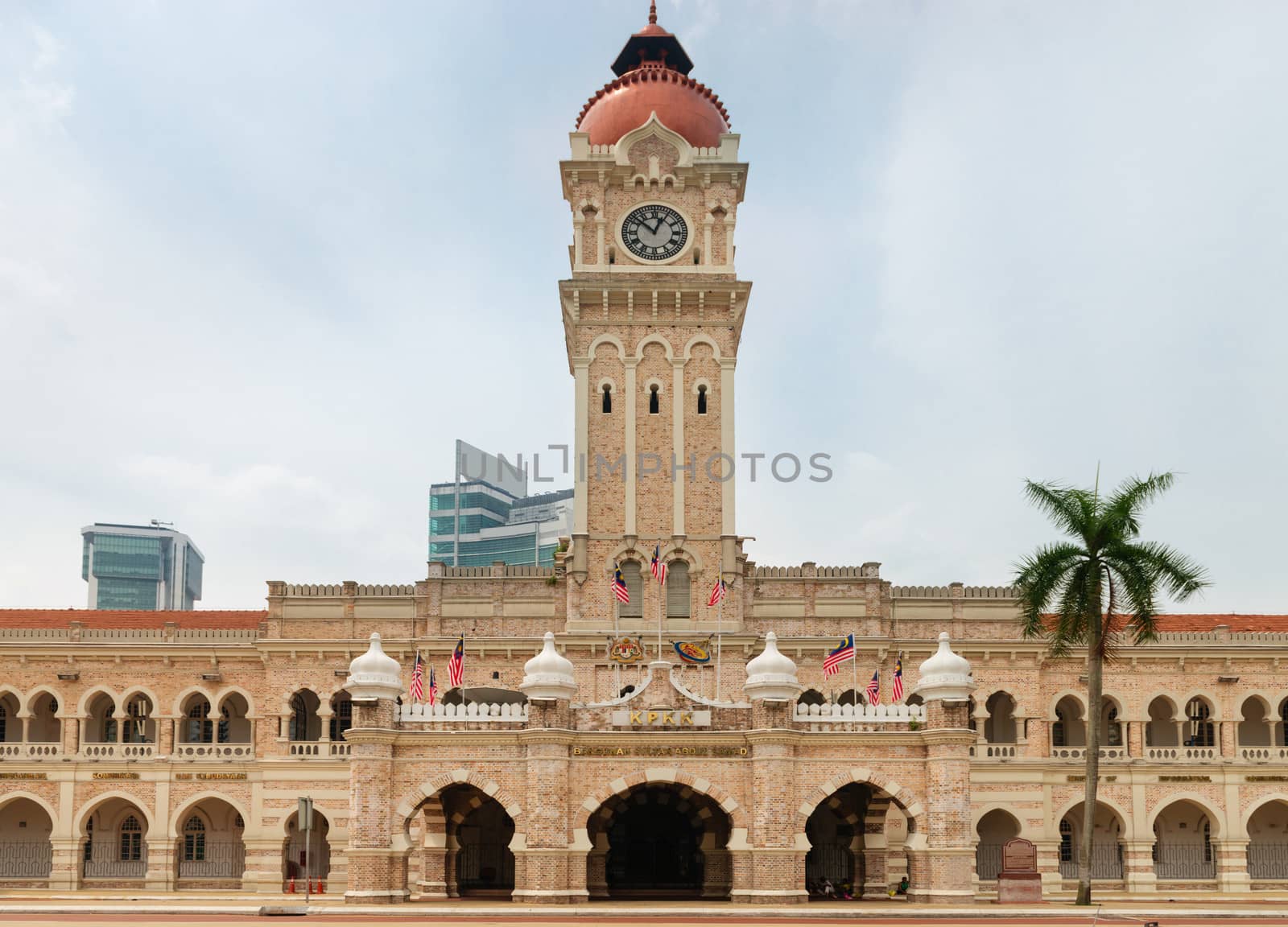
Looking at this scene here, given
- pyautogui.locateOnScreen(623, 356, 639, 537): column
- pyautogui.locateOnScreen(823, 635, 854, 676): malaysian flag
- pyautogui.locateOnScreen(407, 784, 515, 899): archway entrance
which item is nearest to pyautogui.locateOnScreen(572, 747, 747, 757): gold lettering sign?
pyautogui.locateOnScreen(407, 784, 515, 899): archway entrance

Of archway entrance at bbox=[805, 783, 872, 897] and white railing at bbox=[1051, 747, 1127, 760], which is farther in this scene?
white railing at bbox=[1051, 747, 1127, 760]

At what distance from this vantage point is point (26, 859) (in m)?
53.3

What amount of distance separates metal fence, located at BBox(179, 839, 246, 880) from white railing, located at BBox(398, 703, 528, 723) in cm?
1752

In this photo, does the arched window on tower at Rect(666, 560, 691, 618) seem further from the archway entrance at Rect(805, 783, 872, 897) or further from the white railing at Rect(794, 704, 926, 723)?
the white railing at Rect(794, 704, 926, 723)

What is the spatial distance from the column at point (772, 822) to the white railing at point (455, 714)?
20.6ft

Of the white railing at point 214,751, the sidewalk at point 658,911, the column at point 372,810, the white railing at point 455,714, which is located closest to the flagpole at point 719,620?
the white railing at point 455,714

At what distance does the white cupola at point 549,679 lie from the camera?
37.9 metres

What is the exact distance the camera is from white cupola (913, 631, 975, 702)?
38.2m

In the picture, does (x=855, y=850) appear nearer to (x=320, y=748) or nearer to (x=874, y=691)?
(x=874, y=691)

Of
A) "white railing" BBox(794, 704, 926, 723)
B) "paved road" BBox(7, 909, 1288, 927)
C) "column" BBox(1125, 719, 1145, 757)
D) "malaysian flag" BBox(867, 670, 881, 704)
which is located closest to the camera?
"paved road" BBox(7, 909, 1288, 927)

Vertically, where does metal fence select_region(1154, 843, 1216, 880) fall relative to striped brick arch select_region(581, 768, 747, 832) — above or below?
below

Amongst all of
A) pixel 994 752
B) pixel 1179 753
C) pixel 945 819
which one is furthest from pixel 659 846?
pixel 1179 753

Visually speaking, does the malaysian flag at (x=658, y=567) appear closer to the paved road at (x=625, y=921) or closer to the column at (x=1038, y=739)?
the column at (x=1038, y=739)

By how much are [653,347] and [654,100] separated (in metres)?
9.93
